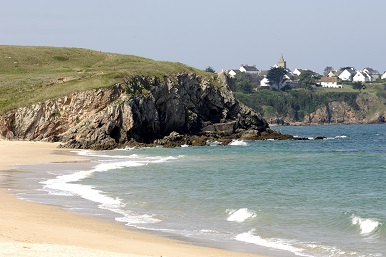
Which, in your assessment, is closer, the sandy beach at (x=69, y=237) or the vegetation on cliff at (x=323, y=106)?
the sandy beach at (x=69, y=237)

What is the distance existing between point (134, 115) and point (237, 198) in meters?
40.4

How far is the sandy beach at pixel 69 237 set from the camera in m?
15.2

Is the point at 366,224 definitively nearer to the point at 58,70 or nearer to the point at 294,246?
the point at 294,246

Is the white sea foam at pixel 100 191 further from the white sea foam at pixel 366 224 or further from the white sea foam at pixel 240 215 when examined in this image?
the white sea foam at pixel 366 224

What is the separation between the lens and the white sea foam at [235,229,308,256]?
18.4m

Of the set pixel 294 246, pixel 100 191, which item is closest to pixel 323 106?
pixel 100 191

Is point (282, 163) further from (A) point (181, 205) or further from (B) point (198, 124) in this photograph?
(B) point (198, 124)

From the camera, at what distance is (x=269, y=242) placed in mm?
19453

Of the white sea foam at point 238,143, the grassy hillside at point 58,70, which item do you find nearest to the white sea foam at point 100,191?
the white sea foam at point 238,143

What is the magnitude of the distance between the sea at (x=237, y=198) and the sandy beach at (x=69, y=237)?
996 millimetres

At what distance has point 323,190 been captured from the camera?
30656 millimetres

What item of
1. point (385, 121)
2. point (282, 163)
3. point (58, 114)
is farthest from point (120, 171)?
point (385, 121)

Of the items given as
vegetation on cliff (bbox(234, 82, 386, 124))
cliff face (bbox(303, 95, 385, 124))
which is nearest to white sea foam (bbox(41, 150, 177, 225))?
vegetation on cliff (bbox(234, 82, 386, 124))

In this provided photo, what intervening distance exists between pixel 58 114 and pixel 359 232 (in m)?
51.8
